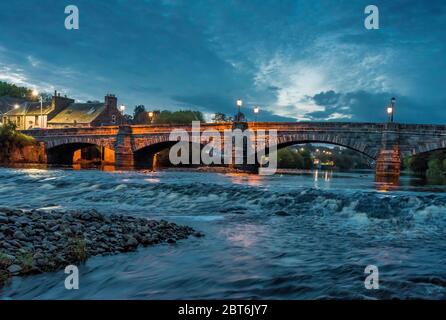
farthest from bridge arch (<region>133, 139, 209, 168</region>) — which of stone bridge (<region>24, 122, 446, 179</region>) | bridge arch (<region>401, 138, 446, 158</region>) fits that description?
bridge arch (<region>401, 138, 446, 158</region>)

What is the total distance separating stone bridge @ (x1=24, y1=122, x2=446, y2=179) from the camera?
4269 cm

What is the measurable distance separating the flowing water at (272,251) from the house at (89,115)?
6861 centimetres

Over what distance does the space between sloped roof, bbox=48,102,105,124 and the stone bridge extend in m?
23.8

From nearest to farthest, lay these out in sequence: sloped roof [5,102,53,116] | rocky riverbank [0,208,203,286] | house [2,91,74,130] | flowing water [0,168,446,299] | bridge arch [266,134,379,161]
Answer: flowing water [0,168,446,299]
rocky riverbank [0,208,203,286]
bridge arch [266,134,379,161]
house [2,91,74,130]
sloped roof [5,102,53,116]

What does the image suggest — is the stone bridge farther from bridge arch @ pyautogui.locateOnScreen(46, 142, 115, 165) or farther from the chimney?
the chimney

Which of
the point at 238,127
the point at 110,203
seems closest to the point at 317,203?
the point at 110,203

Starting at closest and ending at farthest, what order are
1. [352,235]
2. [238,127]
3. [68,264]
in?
[68,264] → [352,235] → [238,127]

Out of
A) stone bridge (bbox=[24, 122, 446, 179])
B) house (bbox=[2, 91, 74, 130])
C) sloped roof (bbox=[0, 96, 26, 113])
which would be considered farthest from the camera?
sloped roof (bbox=[0, 96, 26, 113])

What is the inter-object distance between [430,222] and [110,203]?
14805 millimetres

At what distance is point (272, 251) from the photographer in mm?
10992
